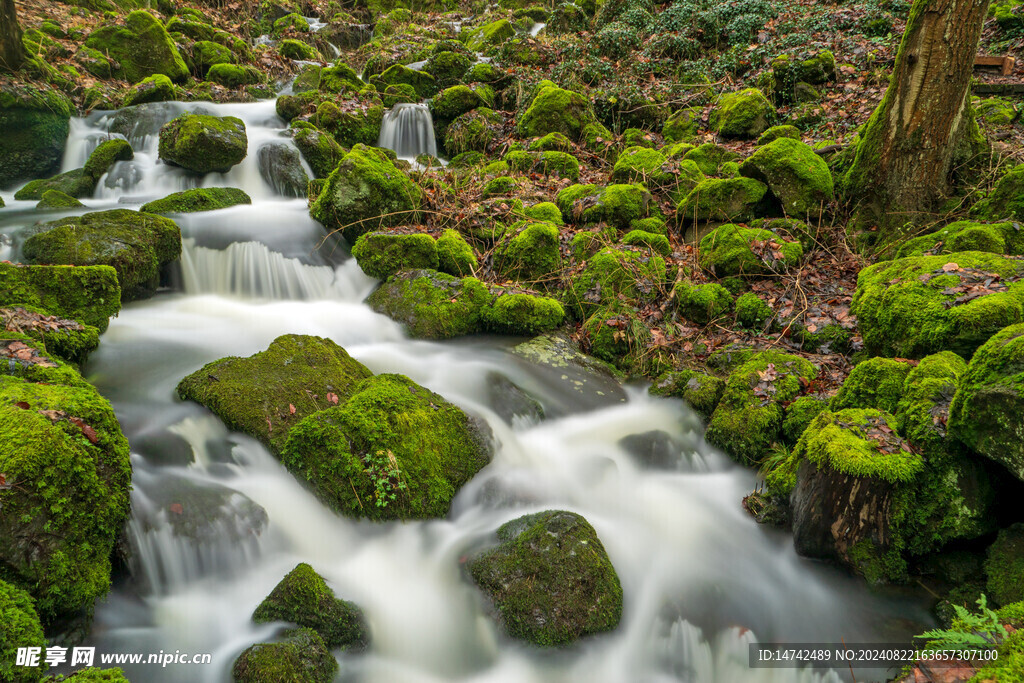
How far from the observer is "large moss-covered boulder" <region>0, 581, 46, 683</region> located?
228 cm

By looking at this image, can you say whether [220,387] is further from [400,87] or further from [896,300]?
[400,87]

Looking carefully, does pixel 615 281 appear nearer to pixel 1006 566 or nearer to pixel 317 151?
pixel 1006 566

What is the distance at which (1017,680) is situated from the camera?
6.26ft

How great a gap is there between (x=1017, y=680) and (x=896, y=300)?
335cm

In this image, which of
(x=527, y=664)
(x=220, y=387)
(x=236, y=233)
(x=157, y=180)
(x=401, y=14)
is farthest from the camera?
(x=401, y=14)

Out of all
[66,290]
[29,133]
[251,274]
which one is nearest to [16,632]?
[66,290]

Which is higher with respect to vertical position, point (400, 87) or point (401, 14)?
point (401, 14)

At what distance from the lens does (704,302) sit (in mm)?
6570

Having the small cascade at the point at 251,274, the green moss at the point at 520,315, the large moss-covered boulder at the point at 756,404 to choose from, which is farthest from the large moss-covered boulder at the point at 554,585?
the small cascade at the point at 251,274

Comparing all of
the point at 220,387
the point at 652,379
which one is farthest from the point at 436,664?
the point at 652,379

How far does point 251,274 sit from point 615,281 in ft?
15.9

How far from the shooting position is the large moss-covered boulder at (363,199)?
7863 millimetres

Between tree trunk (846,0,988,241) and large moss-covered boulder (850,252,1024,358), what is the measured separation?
7.79ft

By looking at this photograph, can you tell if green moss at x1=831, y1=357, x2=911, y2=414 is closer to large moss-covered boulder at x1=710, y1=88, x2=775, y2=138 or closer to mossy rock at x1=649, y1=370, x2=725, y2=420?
mossy rock at x1=649, y1=370, x2=725, y2=420
